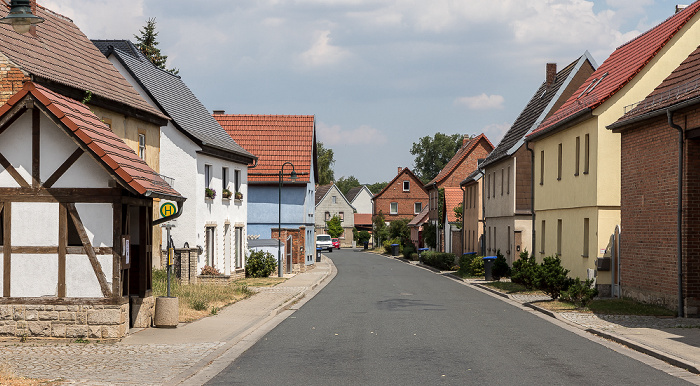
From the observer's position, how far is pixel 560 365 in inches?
A: 479

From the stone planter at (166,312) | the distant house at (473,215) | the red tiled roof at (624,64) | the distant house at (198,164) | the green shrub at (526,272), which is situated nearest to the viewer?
the stone planter at (166,312)

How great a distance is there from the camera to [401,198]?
10881 centimetres

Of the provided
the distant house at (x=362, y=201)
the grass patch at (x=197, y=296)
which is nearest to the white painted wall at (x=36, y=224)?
the grass patch at (x=197, y=296)

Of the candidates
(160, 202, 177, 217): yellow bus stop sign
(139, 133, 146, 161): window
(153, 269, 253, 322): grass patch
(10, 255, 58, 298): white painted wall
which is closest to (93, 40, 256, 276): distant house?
(139, 133, 146, 161): window

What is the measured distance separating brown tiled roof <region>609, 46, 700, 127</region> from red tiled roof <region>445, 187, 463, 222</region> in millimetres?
38777

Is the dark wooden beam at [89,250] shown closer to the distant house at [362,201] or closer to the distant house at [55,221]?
the distant house at [55,221]

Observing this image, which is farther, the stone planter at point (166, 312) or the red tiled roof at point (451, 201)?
the red tiled roof at point (451, 201)

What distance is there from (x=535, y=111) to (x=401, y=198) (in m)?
68.1

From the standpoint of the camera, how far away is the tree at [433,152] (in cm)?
14850

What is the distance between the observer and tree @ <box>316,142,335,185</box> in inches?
4980

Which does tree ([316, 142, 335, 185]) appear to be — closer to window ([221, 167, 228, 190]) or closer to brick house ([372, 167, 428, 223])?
brick house ([372, 167, 428, 223])

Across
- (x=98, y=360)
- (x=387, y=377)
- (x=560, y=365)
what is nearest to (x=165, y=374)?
(x=98, y=360)

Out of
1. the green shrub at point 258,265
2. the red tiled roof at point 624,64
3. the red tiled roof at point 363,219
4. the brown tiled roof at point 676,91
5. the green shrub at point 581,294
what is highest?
the red tiled roof at point 624,64

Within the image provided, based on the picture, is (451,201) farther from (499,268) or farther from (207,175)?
(207,175)
